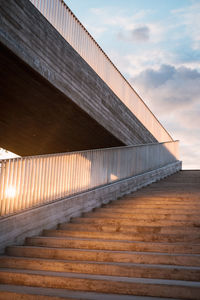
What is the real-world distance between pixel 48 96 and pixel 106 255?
12.8 ft

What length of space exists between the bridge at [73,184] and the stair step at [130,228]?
17 mm

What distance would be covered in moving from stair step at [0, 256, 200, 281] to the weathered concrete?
3239 mm

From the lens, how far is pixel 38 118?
8.53 m

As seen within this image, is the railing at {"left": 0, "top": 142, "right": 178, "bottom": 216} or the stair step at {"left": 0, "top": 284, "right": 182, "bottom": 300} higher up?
the railing at {"left": 0, "top": 142, "right": 178, "bottom": 216}

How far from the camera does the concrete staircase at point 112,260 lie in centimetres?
349

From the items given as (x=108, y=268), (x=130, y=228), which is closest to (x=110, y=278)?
(x=108, y=268)

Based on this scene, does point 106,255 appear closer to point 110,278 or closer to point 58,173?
point 110,278

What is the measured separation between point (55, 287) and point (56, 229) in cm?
229

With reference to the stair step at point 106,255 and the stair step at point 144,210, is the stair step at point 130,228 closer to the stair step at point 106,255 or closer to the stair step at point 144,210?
the stair step at point 144,210

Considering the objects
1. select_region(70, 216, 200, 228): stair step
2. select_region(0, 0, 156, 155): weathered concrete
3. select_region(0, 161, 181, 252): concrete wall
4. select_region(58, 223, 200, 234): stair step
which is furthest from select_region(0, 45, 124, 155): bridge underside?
select_region(58, 223, 200, 234): stair step

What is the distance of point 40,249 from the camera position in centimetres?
479

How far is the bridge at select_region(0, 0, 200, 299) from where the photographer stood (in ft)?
12.7

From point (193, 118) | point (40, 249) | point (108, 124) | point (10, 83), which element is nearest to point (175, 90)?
point (193, 118)

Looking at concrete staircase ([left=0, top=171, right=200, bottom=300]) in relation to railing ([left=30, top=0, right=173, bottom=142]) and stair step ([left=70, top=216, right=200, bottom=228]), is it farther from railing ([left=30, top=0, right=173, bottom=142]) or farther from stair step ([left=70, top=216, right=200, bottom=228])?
railing ([left=30, top=0, right=173, bottom=142])
